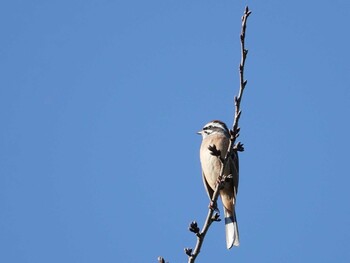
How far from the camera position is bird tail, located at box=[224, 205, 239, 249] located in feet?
23.7

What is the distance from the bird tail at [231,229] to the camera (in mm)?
7234

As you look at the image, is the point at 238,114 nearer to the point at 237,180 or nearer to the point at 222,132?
the point at 237,180

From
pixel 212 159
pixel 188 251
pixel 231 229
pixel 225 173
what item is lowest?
pixel 188 251

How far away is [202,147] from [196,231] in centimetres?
444

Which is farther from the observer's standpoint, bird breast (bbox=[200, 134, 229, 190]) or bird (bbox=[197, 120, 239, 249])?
bird breast (bbox=[200, 134, 229, 190])

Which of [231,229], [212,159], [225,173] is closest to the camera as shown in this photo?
[231,229]

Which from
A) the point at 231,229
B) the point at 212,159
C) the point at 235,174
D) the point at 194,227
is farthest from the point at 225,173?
the point at 194,227

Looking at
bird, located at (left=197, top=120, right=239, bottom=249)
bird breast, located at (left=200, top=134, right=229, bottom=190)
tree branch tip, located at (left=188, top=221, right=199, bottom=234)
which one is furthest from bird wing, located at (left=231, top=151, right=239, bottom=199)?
tree branch tip, located at (left=188, top=221, right=199, bottom=234)

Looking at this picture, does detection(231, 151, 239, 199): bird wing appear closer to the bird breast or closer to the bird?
the bird

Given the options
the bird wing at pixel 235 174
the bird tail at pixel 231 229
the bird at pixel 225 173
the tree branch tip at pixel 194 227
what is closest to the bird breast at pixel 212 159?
the bird at pixel 225 173

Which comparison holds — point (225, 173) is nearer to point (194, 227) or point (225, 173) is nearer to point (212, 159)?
point (212, 159)

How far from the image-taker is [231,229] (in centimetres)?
747

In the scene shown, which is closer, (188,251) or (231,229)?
(188,251)

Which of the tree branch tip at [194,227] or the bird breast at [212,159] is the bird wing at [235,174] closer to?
the bird breast at [212,159]
